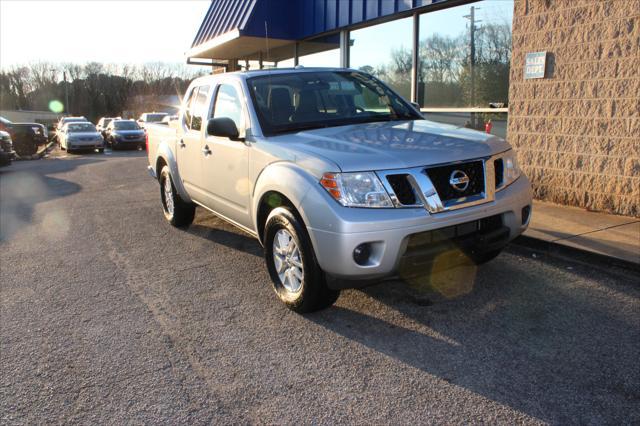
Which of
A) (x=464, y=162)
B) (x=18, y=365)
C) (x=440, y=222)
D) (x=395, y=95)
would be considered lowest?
(x=18, y=365)

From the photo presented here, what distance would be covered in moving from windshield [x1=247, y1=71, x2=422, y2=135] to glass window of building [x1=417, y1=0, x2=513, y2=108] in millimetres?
3505

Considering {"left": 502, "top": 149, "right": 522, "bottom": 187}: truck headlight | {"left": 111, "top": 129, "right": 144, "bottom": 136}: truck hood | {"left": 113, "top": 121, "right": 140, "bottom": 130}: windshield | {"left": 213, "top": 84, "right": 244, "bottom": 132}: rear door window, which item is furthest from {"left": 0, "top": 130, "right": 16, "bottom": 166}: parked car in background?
{"left": 502, "top": 149, "right": 522, "bottom": 187}: truck headlight

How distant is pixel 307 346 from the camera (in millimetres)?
3605

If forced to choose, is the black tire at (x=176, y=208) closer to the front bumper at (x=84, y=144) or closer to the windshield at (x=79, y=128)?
the front bumper at (x=84, y=144)

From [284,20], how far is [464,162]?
32.7 ft

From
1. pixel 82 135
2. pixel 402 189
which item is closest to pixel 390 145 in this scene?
pixel 402 189

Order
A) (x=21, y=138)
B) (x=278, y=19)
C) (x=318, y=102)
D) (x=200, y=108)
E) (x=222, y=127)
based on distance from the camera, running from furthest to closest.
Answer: (x=21, y=138), (x=278, y=19), (x=200, y=108), (x=318, y=102), (x=222, y=127)

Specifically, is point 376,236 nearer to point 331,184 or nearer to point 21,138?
point 331,184

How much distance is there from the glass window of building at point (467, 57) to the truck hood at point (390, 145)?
13.8 ft

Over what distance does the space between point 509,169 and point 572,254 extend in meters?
1.48

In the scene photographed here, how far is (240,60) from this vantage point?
18.0 meters

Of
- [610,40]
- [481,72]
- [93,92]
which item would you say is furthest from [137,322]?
[93,92]

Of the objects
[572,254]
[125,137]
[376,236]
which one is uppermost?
[376,236]

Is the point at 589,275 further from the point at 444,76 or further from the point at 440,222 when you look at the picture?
the point at 444,76
